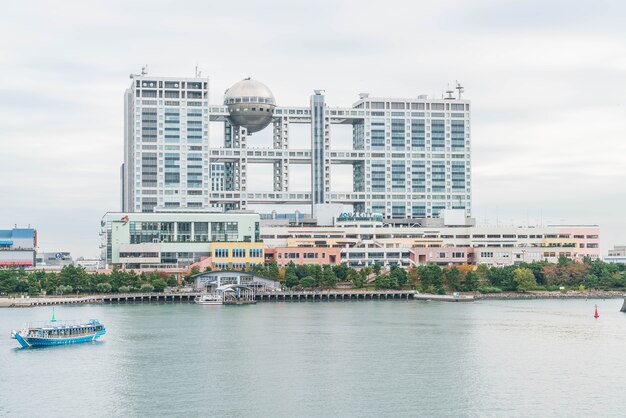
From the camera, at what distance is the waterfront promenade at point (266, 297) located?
544 ft

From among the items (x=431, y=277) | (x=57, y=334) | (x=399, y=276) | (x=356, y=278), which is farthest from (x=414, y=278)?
(x=57, y=334)

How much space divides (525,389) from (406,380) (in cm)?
959

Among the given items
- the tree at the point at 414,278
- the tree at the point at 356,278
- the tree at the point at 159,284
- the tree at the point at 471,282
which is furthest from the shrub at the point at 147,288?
the tree at the point at 471,282

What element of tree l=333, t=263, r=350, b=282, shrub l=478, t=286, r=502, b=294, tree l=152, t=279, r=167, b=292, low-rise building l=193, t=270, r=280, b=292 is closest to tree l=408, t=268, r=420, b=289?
shrub l=478, t=286, r=502, b=294

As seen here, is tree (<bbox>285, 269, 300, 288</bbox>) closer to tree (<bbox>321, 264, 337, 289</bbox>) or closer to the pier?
the pier

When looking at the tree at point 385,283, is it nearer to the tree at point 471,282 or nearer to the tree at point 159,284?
the tree at point 471,282

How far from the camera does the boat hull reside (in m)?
104

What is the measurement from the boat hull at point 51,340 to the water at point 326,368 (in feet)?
5.41

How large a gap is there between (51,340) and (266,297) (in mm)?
78613

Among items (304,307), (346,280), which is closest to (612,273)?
(346,280)

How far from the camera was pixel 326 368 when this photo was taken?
286 ft

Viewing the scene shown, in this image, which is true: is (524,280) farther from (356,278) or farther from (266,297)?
(266,297)

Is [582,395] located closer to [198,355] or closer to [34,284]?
[198,355]

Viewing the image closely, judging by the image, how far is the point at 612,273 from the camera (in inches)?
7869
